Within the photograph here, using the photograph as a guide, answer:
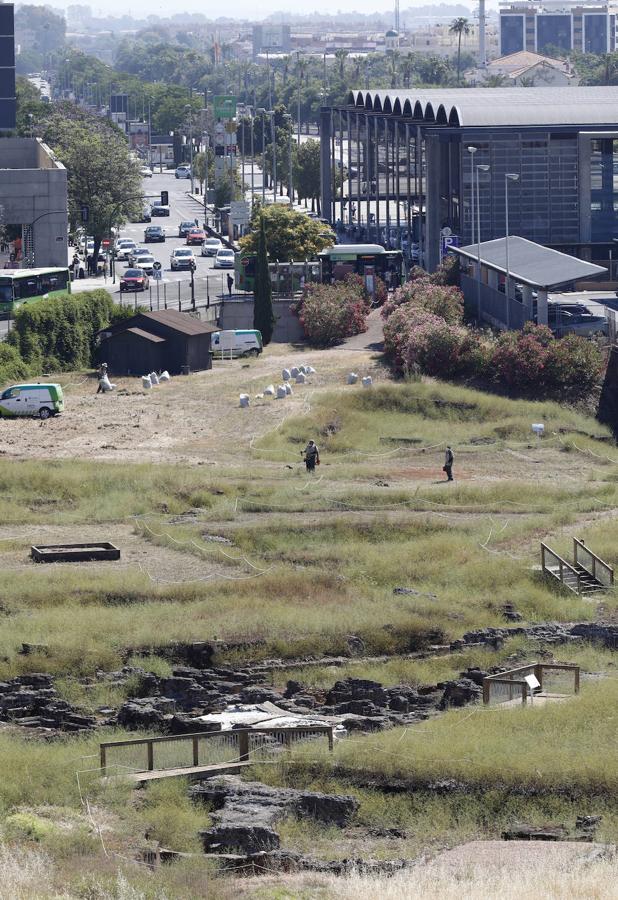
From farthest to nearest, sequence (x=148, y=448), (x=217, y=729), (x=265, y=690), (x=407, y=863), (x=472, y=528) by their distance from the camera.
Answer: (x=148, y=448), (x=472, y=528), (x=265, y=690), (x=217, y=729), (x=407, y=863)

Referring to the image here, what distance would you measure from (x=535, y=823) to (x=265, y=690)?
27.5 ft

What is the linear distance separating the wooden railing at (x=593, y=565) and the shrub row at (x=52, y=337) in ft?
109

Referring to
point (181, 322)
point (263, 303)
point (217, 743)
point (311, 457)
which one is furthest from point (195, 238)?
point (217, 743)

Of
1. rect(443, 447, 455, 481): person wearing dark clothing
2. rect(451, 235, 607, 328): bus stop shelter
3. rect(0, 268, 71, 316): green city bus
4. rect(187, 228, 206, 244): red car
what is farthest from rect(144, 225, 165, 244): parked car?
rect(443, 447, 455, 481): person wearing dark clothing

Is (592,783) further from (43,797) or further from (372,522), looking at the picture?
(372,522)

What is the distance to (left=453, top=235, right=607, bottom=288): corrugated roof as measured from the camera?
222 ft

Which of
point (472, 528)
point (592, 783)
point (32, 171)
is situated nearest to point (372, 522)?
point (472, 528)

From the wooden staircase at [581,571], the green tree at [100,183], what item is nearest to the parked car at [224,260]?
the green tree at [100,183]

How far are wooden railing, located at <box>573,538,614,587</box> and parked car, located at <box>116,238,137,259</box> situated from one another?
78.0 metres

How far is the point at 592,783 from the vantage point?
28141 millimetres

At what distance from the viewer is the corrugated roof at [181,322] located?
7219 centimetres

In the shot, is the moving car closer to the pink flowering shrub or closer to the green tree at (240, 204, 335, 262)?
the green tree at (240, 204, 335, 262)

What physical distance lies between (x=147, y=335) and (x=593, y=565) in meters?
34.0

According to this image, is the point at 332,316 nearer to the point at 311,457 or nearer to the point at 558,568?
the point at 311,457
